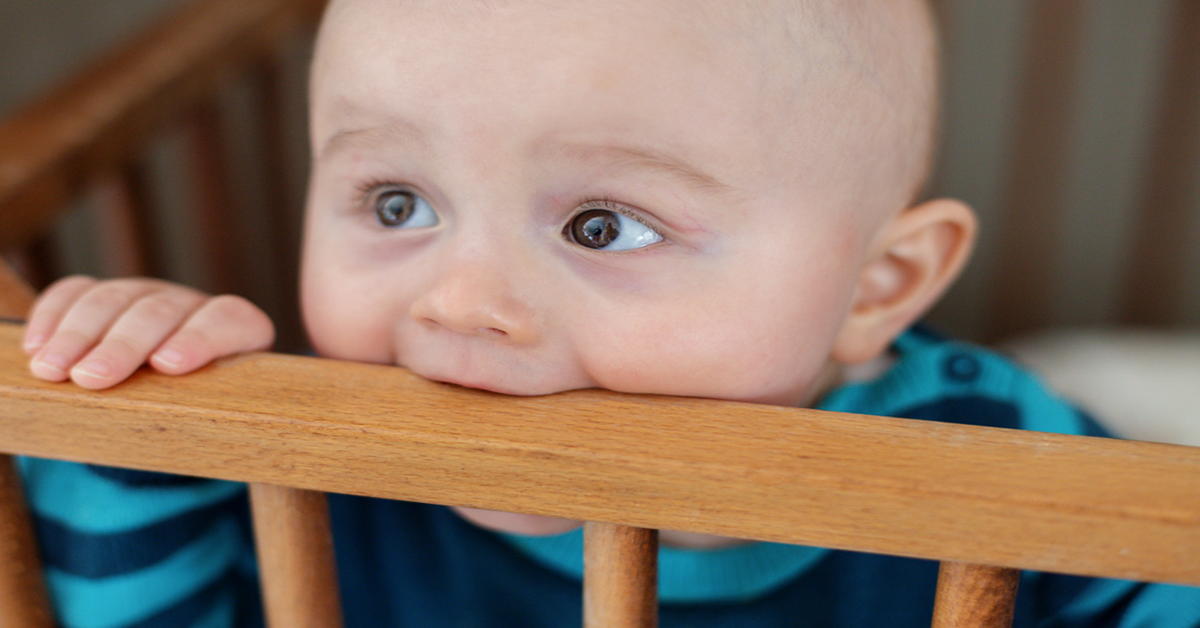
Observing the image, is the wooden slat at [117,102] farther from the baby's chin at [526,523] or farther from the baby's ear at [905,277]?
the baby's ear at [905,277]

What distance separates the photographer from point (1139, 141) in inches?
65.3

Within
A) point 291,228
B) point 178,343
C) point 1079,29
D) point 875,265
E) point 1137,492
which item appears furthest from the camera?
point 291,228

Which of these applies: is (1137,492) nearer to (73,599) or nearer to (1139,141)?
(73,599)

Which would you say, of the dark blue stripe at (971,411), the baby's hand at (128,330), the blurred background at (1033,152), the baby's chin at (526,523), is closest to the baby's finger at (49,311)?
the baby's hand at (128,330)

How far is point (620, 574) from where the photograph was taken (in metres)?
0.42

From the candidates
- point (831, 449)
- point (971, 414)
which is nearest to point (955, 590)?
point (831, 449)

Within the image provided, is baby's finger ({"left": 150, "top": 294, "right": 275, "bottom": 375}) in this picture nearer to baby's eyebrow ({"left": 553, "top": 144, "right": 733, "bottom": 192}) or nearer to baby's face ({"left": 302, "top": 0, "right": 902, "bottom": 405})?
baby's face ({"left": 302, "top": 0, "right": 902, "bottom": 405})

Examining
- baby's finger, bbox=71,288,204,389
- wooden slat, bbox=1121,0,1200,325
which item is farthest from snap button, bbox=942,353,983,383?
wooden slat, bbox=1121,0,1200,325

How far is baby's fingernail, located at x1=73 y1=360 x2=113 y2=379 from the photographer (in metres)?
0.44

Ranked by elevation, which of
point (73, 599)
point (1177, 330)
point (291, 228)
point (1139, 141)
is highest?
point (1139, 141)

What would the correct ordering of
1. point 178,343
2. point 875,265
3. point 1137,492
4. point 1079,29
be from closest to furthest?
point 1137,492
point 178,343
point 875,265
point 1079,29

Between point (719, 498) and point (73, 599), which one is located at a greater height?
point (719, 498)

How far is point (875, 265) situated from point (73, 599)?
1.91 feet

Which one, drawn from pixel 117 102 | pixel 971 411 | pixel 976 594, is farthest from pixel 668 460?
pixel 117 102
